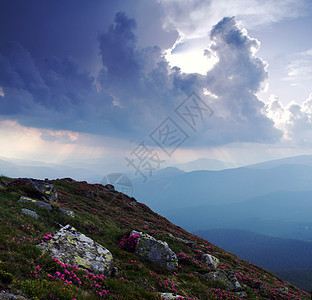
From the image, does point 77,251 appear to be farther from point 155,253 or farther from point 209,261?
point 209,261

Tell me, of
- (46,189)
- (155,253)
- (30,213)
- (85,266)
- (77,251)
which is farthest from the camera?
(46,189)

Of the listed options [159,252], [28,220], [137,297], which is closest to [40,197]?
[28,220]

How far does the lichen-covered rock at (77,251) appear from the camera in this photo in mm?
10242

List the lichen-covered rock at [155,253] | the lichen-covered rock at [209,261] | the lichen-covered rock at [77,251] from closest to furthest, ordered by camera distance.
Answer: the lichen-covered rock at [77,251]
the lichen-covered rock at [155,253]
the lichen-covered rock at [209,261]

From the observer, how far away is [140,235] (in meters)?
17.3

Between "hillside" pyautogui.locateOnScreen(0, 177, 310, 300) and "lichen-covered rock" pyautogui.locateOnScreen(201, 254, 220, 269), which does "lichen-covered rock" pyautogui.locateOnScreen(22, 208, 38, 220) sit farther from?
"lichen-covered rock" pyautogui.locateOnScreen(201, 254, 220, 269)

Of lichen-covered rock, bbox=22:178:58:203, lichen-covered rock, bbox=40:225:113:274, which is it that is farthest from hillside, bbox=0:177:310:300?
lichen-covered rock, bbox=22:178:58:203

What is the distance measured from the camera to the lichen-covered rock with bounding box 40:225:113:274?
10242 mm

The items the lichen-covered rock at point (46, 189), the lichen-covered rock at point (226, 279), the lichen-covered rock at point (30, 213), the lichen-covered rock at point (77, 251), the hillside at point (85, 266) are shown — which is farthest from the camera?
the lichen-covered rock at point (46, 189)

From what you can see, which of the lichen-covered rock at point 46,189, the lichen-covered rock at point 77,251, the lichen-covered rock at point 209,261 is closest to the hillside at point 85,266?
the lichen-covered rock at point 77,251

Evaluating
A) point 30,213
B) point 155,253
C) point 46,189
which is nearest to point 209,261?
point 155,253

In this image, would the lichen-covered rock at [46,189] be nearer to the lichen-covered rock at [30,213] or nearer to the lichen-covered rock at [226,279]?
the lichen-covered rock at [30,213]

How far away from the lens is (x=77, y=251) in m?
11.1

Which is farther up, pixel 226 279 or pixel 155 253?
pixel 226 279
